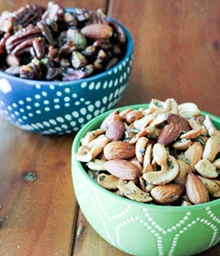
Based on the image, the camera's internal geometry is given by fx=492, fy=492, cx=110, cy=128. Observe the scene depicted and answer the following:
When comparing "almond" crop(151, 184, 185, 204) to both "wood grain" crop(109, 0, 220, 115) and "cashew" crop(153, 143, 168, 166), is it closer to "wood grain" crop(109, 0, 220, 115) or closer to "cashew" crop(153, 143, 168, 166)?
"cashew" crop(153, 143, 168, 166)

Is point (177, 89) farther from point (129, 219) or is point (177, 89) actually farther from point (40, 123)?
point (129, 219)

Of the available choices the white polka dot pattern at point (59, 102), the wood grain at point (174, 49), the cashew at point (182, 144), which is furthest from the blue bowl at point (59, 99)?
the cashew at point (182, 144)

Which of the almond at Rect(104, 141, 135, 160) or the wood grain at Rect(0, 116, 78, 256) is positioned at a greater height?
the almond at Rect(104, 141, 135, 160)

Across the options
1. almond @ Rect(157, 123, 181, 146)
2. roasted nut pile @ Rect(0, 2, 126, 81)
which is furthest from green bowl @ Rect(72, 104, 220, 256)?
roasted nut pile @ Rect(0, 2, 126, 81)

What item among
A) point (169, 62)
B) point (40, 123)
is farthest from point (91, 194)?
point (169, 62)

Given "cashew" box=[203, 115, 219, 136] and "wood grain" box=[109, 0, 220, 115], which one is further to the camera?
"wood grain" box=[109, 0, 220, 115]

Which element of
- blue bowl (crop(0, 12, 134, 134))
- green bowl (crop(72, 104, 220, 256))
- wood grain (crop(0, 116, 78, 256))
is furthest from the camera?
blue bowl (crop(0, 12, 134, 134))

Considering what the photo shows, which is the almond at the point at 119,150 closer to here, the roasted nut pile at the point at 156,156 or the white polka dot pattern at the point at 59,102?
the roasted nut pile at the point at 156,156

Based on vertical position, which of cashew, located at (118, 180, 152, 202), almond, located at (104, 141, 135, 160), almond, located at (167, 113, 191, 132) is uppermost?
almond, located at (167, 113, 191, 132)
